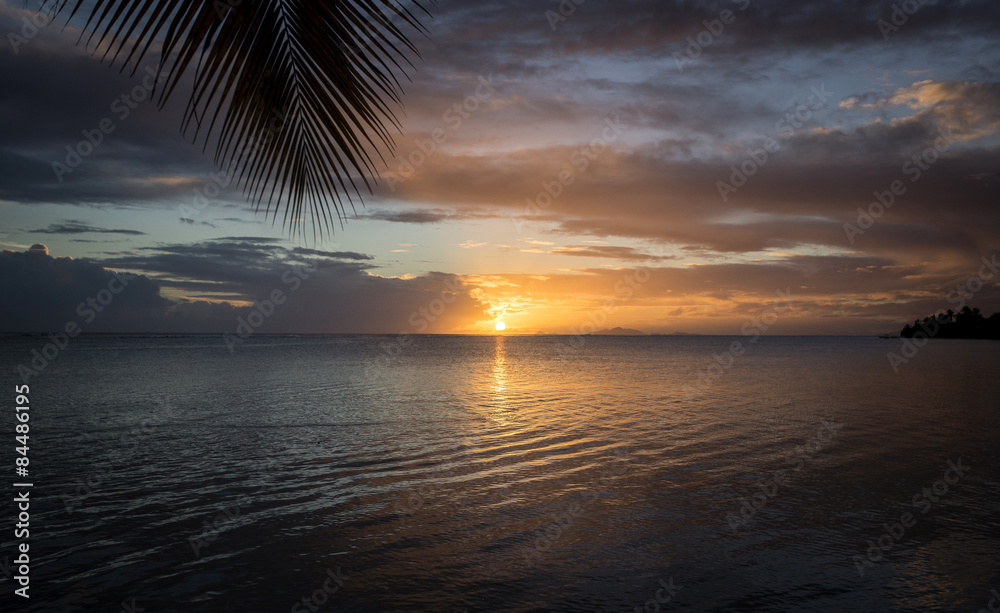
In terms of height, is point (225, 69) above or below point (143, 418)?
above

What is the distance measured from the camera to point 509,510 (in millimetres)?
9422

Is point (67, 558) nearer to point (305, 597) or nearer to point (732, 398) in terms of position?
point (305, 597)

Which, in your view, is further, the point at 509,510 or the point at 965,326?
the point at 965,326

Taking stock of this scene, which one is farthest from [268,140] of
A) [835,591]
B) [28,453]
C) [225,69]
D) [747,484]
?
[28,453]

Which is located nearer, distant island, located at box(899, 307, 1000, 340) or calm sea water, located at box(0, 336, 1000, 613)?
calm sea water, located at box(0, 336, 1000, 613)

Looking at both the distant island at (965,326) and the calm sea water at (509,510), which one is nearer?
the calm sea water at (509,510)

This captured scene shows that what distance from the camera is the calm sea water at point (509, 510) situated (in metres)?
6.64

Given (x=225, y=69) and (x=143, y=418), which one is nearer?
(x=225, y=69)

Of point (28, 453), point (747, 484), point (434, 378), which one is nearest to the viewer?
point (747, 484)

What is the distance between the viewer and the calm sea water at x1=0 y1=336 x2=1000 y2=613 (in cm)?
664

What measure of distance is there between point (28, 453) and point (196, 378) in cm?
2144

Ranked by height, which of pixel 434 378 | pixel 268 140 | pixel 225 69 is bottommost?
pixel 434 378

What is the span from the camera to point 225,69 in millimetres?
2047

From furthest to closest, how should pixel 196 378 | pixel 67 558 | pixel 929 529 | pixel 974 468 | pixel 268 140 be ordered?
pixel 196 378, pixel 974 468, pixel 929 529, pixel 67 558, pixel 268 140
